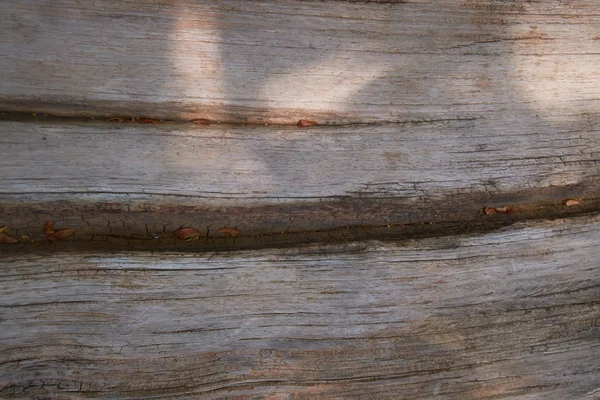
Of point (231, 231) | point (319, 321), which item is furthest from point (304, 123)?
point (319, 321)

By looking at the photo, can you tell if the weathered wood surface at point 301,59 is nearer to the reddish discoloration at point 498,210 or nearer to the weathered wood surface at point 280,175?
the weathered wood surface at point 280,175

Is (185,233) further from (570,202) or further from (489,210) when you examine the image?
(570,202)

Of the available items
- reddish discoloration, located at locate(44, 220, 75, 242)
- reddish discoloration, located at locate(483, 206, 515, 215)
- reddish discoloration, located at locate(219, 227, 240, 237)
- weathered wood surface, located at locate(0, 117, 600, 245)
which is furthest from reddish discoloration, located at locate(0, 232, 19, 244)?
reddish discoloration, located at locate(483, 206, 515, 215)

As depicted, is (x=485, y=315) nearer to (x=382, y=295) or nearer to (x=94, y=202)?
(x=382, y=295)

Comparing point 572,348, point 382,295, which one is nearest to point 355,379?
point 382,295

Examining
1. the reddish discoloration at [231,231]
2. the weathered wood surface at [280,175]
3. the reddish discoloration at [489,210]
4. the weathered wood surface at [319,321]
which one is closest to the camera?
the weathered wood surface at [319,321]

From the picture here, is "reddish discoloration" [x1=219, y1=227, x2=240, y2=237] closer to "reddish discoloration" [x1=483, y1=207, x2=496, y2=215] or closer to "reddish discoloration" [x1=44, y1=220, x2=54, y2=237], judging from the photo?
"reddish discoloration" [x1=44, y1=220, x2=54, y2=237]

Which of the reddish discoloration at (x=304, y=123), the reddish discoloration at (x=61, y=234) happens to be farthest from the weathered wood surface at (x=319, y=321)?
the reddish discoloration at (x=304, y=123)
